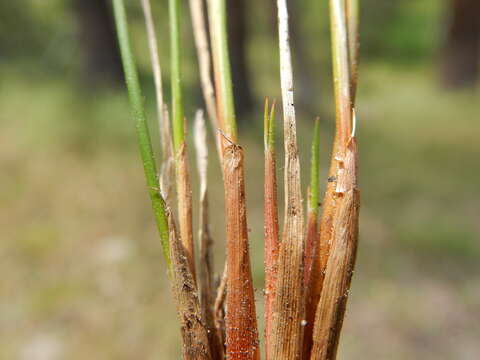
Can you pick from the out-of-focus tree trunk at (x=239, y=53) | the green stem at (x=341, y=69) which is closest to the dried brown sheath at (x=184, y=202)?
the green stem at (x=341, y=69)

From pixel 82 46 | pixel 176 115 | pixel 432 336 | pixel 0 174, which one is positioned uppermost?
pixel 82 46

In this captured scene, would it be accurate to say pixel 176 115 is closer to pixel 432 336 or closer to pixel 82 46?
pixel 432 336

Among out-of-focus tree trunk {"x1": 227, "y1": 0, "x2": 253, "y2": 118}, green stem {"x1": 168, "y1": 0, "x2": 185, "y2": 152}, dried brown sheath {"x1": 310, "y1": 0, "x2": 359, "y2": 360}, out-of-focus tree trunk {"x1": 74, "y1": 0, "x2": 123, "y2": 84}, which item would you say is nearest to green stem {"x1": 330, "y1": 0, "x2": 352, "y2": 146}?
dried brown sheath {"x1": 310, "y1": 0, "x2": 359, "y2": 360}

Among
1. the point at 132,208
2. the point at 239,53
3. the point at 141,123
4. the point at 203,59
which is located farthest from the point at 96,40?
the point at 141,123

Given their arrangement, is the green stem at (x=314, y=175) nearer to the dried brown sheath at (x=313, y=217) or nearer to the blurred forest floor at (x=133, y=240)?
the dried brown sheath at (x=313, y=217)

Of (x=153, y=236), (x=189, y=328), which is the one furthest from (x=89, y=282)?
(x=189, y=328)

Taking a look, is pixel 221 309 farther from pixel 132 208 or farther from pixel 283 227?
pixel 132 208
